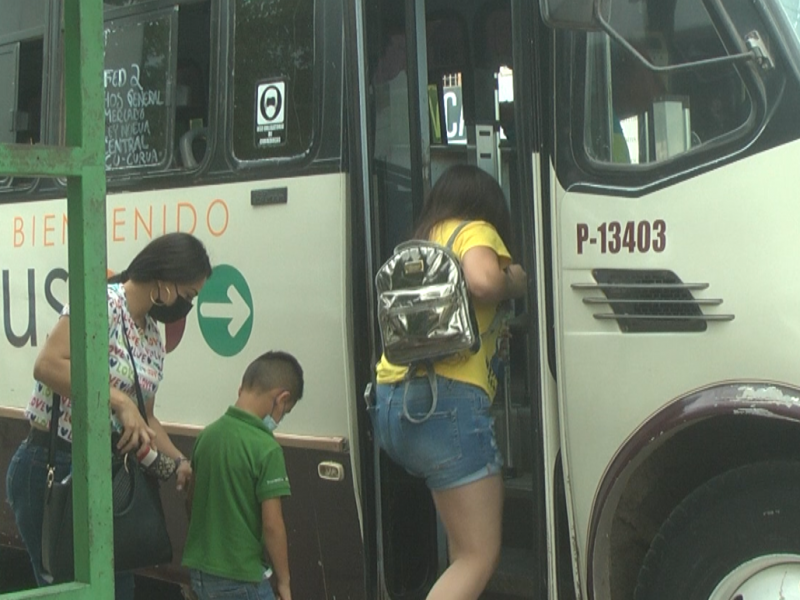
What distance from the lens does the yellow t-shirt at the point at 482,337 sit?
4.09m

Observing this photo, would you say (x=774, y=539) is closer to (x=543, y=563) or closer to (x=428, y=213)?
(x=543, y=563)

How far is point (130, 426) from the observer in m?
3.80

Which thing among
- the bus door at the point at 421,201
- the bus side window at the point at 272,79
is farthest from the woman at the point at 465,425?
the bus side window at the point at 272,79

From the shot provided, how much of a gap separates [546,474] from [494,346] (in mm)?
461

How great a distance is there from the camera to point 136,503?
4.02 meters

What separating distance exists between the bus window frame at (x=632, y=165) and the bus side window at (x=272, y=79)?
115 centimetres

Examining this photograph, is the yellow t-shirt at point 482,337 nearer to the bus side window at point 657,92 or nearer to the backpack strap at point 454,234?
the backpack strap at point 454,234

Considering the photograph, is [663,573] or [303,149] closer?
[663,573]

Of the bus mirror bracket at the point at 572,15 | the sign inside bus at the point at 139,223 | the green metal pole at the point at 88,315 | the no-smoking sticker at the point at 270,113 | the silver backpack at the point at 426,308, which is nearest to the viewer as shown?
the green metal pole at the point at 88,315

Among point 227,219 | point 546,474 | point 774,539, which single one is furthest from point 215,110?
point 774,539

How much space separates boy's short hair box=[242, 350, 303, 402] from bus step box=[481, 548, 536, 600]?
1014 millimetres

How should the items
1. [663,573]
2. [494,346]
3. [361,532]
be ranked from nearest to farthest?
[663,573] < [494,346] < [361,532]

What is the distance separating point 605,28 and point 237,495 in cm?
189

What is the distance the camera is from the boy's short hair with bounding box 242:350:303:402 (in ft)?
14.3
